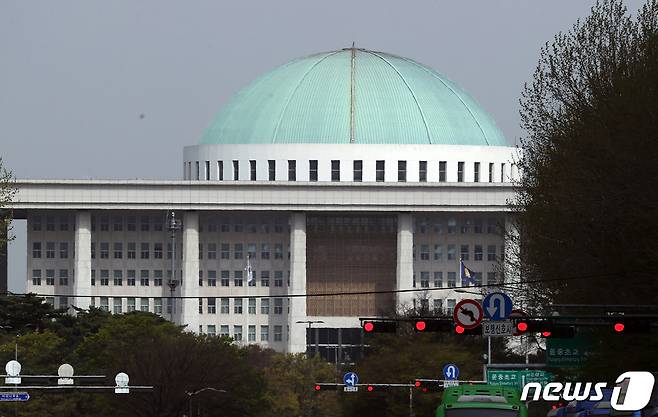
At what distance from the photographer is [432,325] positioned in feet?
222

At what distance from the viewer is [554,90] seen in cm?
7288

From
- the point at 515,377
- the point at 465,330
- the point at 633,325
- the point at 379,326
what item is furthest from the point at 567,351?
the point at 515,377

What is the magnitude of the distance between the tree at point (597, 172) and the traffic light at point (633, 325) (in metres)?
1.42

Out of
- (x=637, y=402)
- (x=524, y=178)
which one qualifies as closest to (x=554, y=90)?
(x=524, y=178)

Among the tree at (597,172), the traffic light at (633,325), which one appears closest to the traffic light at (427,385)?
the tree at (597,172)

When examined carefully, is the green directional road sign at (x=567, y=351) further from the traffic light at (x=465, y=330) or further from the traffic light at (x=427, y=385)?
the traffic light at (x=427, y=385)

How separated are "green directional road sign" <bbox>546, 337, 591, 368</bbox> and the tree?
5.45 ft

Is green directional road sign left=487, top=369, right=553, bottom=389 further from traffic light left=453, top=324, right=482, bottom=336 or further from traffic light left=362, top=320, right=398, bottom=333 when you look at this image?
traffic light left=453, top=324, right=482, bottom=336

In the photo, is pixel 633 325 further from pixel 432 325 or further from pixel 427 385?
pixel 427 385

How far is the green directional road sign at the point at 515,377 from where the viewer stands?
9069cm

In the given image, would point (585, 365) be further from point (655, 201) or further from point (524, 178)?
point (655, 201)

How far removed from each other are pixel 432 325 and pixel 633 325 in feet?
29.6

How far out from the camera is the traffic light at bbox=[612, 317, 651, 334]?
60.4 m

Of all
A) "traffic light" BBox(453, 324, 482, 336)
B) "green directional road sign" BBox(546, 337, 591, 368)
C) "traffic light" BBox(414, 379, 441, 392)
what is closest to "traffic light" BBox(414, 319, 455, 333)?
"traffic light" BBox(453, 324, 482, 336)
